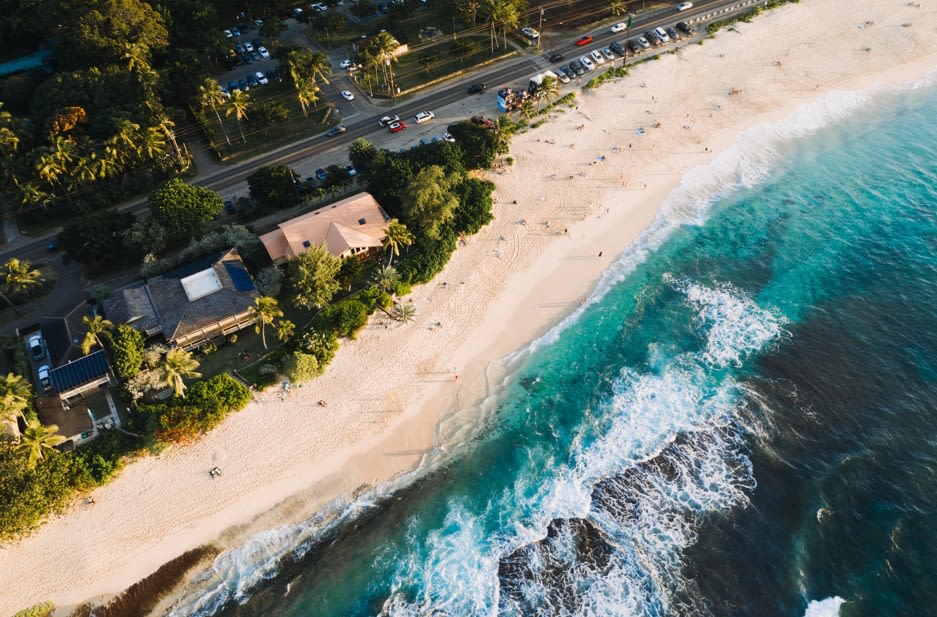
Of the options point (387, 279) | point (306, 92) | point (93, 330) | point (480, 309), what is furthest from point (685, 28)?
point (93, 330)

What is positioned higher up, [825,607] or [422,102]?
[422,102]

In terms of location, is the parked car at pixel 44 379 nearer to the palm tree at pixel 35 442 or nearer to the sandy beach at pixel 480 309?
the palm tree at pixel 35 442

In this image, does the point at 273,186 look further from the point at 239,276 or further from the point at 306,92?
the point at 306,92

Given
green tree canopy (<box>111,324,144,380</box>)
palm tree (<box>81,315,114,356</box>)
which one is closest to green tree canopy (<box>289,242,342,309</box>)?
green tree canopy (<box>111,324,144,380</box>)

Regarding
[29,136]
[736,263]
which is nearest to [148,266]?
[29,136]

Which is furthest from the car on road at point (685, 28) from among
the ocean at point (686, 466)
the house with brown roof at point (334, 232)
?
the house with brown roof at point (334, 232)

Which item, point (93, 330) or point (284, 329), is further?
point (284, 329)
